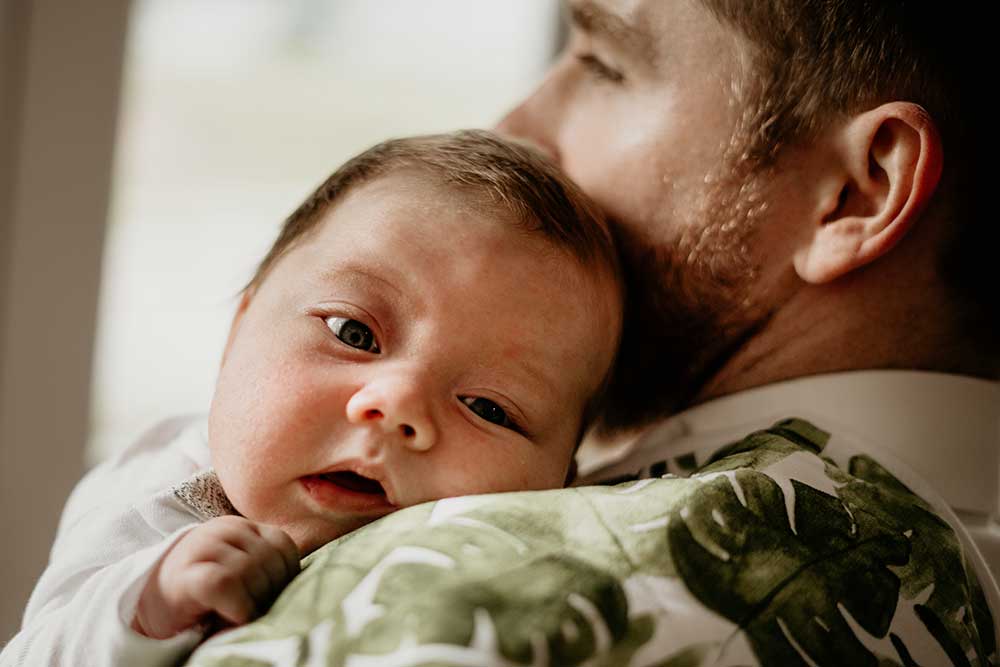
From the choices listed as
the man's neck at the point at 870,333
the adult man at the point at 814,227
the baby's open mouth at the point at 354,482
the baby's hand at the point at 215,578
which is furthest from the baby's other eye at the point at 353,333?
the man's neck at the point at 870,333

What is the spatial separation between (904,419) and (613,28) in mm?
528

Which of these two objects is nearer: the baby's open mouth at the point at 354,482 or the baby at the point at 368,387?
the baby at the point at 368,387

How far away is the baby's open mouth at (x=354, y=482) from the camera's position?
2.89ft

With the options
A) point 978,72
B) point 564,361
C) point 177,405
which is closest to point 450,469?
point 564,361

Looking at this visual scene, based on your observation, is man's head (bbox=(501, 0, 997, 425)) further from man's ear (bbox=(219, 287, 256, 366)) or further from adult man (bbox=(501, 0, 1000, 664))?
man's ear (bbox=(219, 287, 256, 366))

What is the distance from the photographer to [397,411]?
0.84 m

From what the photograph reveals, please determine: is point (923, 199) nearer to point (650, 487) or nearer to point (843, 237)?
point (843, 237)

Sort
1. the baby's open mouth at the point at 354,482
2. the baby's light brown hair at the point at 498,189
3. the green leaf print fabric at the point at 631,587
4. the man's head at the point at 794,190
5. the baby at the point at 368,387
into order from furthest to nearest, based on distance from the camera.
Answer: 1. the man's head at the point at 794,190
2. the baby's light brown hair at the point at 498,189
3. the baby's open mouth at the point at 354,482
4. the baby at the point at 368,387
5. the green leaf print fabric at the point at 631,587

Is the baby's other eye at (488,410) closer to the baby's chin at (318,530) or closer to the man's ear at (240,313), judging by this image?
the baby's chin at (318,530)

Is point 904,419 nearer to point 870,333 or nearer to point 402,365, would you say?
point 870,333

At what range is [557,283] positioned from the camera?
0.98 m

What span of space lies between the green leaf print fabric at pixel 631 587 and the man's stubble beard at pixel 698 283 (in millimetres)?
359

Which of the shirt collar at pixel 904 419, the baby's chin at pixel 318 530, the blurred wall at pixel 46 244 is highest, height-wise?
the shirt collar at pixel 904 419

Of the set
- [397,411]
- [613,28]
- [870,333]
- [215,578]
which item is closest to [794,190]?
[870,333]
